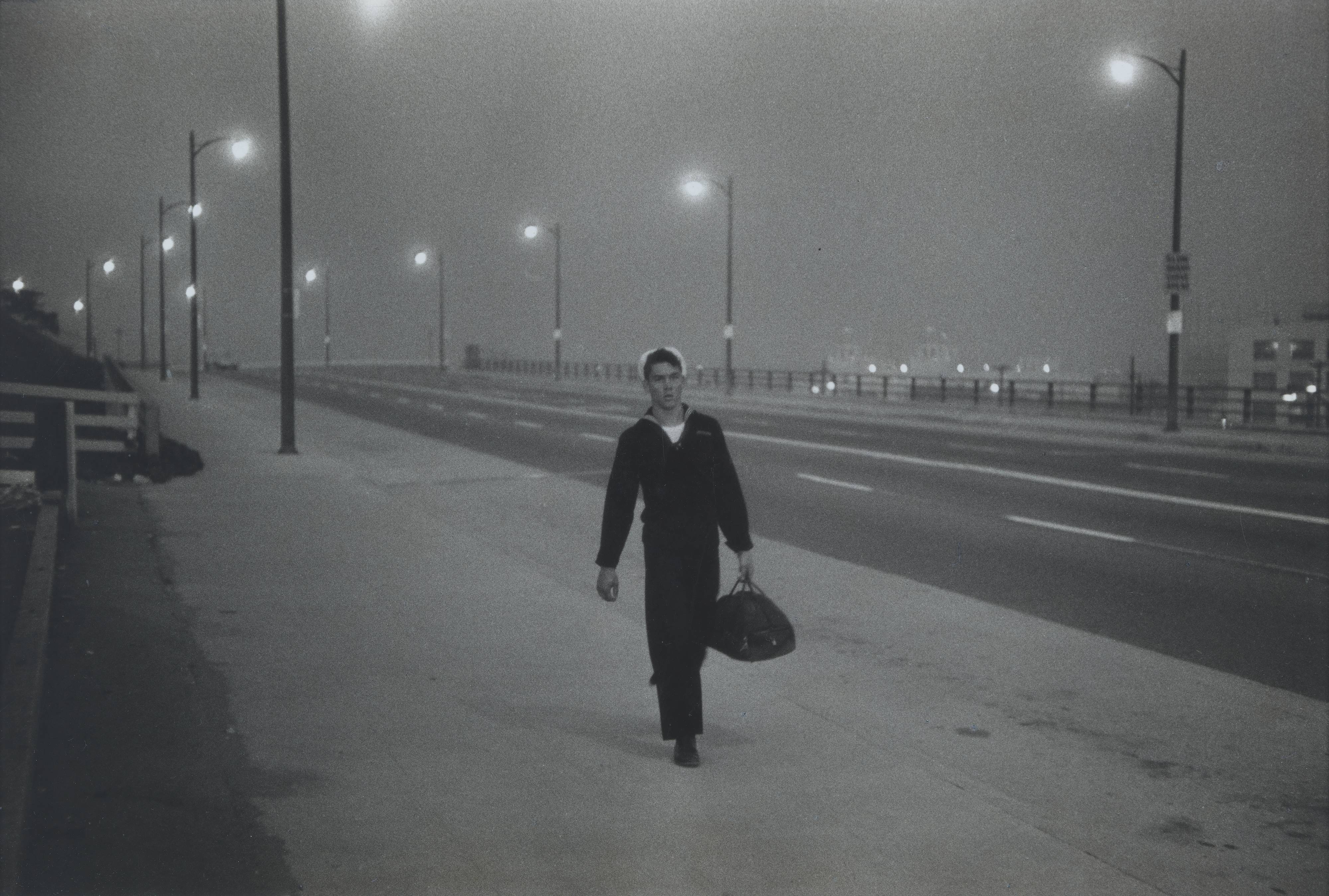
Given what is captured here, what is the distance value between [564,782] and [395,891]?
1200 mm

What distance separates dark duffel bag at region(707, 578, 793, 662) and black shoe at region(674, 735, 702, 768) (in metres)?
0.45

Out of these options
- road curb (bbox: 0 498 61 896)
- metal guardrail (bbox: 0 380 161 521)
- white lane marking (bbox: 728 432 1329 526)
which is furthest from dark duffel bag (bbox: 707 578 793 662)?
white lane marking (bbox: 728 432 1329 526)

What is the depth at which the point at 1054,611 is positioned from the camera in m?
9.77

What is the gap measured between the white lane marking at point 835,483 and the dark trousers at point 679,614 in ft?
39.7

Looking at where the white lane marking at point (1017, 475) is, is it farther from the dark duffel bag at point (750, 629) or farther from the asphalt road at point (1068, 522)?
the dark duffel bag at point (750, 629)

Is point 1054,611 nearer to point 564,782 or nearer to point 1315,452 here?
point 564,782

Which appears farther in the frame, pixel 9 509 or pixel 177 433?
pixel 177 433

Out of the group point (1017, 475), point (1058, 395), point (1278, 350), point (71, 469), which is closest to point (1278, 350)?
point (1278, 350)

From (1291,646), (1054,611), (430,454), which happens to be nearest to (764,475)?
(430,454)

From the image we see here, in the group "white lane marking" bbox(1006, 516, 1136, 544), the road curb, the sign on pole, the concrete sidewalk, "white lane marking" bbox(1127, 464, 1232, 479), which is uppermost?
the sign on pole

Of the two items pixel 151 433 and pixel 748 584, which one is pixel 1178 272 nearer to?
pixel 151 433

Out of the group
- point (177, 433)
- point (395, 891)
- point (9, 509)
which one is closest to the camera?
point (395, 891)

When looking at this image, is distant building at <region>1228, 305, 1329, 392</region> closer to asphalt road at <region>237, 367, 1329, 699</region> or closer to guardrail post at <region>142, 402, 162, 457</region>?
asphalt road at <region>237, 367, 1329, 699</region>

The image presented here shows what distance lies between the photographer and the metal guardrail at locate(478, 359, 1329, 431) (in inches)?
1291
